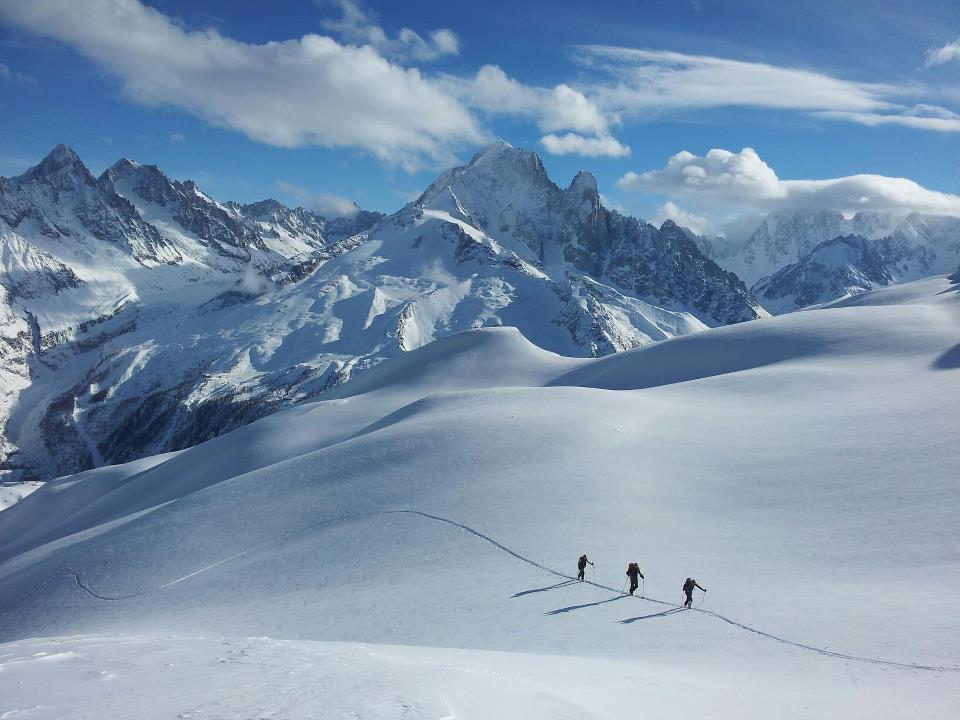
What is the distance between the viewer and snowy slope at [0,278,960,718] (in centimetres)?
1461

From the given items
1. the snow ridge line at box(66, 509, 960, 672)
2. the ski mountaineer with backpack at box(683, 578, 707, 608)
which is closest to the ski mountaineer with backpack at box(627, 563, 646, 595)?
the snow ridge line at box(66, 509, 960, 672)

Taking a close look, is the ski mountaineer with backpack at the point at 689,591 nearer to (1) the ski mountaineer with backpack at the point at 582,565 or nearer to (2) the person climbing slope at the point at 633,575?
(2) the person climbing slope at the point at 633,575

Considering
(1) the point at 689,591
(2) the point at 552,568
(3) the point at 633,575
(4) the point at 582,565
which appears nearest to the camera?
(1) the point at 689,591

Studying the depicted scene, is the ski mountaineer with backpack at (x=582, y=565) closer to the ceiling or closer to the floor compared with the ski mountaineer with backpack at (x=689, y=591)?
closer to the ceiling

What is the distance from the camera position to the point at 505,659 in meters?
17.4

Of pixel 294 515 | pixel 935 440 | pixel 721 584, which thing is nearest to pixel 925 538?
pixel 721 584

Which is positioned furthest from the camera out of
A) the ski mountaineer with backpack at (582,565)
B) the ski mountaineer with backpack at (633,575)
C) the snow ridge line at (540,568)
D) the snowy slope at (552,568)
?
the ski mountaineer with backpack at (582,565)

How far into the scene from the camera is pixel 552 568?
85.0 ft

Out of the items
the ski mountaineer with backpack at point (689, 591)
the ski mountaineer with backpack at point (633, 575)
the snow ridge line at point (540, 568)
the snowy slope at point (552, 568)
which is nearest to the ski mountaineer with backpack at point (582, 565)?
the snow ridge line at point (540, 568)

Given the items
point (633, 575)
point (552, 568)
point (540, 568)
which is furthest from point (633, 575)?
point (540, 568)

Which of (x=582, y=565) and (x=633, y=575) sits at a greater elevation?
(x=582, y=565)

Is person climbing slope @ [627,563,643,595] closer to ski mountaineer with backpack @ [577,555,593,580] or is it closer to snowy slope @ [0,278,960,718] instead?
snowy slope @ [0,278,960,718]

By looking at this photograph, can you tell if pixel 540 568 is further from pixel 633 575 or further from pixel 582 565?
pixel 633 575

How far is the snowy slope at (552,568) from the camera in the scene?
14609mm
